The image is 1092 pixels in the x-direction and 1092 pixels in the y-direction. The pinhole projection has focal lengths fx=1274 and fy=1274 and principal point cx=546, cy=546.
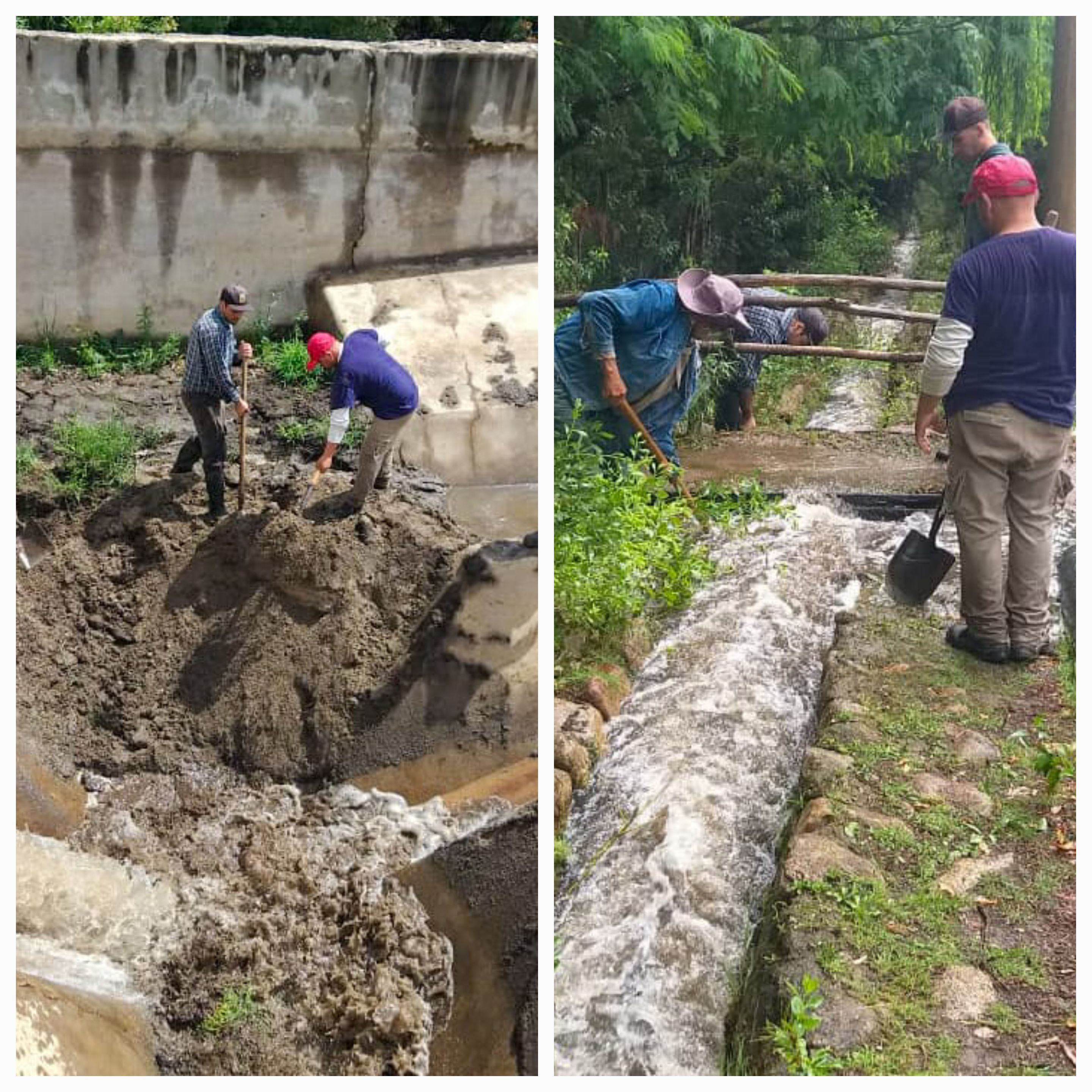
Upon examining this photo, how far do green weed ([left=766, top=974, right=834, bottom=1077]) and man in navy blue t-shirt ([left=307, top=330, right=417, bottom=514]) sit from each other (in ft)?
8.45

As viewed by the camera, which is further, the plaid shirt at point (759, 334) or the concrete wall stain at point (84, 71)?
the plaid shirt at point (759, 334)

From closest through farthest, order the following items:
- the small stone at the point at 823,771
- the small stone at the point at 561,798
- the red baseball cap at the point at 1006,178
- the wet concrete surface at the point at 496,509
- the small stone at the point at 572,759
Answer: the red baseball cap at the point at 1006,178, the small stone at the point at 823,771, the small stone at the point at 561,798, the small stone at the point at 572,759, the wet concrete surface at the point at 496,509

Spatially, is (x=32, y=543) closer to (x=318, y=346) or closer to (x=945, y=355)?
(x=318, y=346)

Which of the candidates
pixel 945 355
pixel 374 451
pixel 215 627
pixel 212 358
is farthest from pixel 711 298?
pixel 215 627

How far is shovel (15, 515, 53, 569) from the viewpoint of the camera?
4797mm

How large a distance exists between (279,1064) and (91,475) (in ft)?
8.48

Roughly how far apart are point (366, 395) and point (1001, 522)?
2274mm

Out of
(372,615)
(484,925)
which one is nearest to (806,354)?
(372,615)

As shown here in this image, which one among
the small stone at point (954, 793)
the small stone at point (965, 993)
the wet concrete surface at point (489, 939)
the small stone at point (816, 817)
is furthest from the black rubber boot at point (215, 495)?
the small stone at point (965, 993)

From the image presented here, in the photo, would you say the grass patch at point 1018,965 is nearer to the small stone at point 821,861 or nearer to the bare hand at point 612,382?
the small stone at point 821,861

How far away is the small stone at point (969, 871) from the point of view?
9.89 feet

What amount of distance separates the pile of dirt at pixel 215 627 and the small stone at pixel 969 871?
2.04 m

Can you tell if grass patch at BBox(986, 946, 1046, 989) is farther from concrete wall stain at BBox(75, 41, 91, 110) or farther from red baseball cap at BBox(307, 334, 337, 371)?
concrete wall stain at BBox(75, 41, 91, 110)

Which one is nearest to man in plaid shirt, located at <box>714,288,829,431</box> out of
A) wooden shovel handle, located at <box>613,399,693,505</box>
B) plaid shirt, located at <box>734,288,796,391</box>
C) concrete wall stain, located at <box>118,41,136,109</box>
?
plaid shirt, located at <box>734,288,796,391</box>
